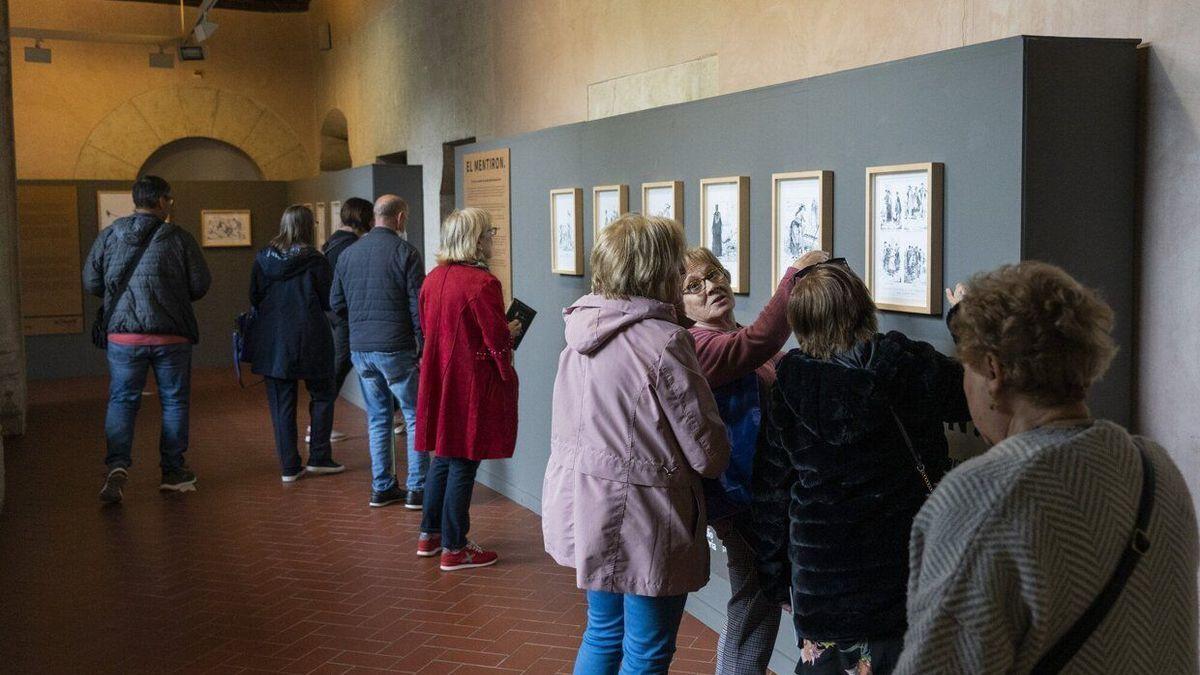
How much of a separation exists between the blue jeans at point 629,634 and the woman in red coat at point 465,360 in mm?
2247

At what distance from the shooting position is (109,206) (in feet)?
48.0

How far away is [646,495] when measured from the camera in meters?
3.17

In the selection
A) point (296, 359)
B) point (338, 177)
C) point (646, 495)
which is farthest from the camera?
point (338, 177)

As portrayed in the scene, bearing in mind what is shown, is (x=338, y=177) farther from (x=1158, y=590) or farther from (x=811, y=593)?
(x=1158, y=590)

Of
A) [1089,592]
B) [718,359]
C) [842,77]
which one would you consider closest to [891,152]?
[842,77]

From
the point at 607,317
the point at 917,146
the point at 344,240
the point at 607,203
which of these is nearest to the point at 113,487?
the point at 344,240

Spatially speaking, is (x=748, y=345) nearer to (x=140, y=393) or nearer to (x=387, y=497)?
(x=387, y=497)

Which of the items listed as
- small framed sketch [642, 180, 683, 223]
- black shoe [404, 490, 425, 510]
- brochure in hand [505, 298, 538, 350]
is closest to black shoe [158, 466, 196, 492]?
black shoe [404, 490, 425, 510]

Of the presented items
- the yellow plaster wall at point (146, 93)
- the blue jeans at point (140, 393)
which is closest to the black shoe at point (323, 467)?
the blue jeans at point (140, 393)

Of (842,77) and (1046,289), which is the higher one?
(842,77)

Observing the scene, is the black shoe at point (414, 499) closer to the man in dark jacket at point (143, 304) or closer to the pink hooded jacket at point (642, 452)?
the man in dark jacket at point (143, 304)

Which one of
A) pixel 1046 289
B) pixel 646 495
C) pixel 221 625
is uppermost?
pixel 1046 289

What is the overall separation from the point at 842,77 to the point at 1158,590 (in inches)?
103

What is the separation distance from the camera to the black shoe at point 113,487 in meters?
7.32
